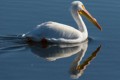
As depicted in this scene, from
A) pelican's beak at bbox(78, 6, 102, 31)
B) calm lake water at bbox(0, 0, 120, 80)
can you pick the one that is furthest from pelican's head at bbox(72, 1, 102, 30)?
calm lake water at bbox(0, 0, 120, 80)

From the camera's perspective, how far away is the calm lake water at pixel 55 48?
35.2 feet

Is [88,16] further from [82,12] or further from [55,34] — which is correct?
[55,34]

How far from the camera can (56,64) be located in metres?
11.2

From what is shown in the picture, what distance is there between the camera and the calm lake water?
35.2ft

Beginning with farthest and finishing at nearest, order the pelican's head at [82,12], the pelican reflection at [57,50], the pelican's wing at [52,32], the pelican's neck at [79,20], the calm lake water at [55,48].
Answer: the pelican's head at [82,12], the pelican's neck at [79,20], the pelican's wing at [52,32], the pelican reflection at [57,50], the calm lake water at [55,48]

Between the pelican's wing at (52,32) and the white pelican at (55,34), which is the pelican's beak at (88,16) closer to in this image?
the white pelican at (55,34)

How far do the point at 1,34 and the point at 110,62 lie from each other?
101 inches

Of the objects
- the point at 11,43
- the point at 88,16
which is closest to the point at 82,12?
the point at 88,16

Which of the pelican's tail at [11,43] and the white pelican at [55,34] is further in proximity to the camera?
the white pelican at [55,34]

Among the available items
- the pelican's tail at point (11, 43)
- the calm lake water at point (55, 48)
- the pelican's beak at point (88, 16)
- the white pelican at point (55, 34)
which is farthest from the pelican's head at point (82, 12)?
the pelican's tail at point (11, 43)

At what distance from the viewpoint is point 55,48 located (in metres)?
12.2

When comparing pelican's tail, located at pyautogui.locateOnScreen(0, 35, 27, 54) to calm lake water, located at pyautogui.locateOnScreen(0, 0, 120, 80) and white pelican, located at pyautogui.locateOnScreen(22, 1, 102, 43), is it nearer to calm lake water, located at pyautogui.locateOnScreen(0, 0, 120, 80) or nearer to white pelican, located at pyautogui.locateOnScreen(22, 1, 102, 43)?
calm lake water, located at pyautogui.locateOnScreen(0, 0, 120, 80)

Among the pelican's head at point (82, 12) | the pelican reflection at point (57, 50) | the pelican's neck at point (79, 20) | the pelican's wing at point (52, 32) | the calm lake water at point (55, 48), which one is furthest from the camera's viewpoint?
the pelican's head at point (82, 12)

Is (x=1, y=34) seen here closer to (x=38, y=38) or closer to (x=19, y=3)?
(x=38, y=38)
